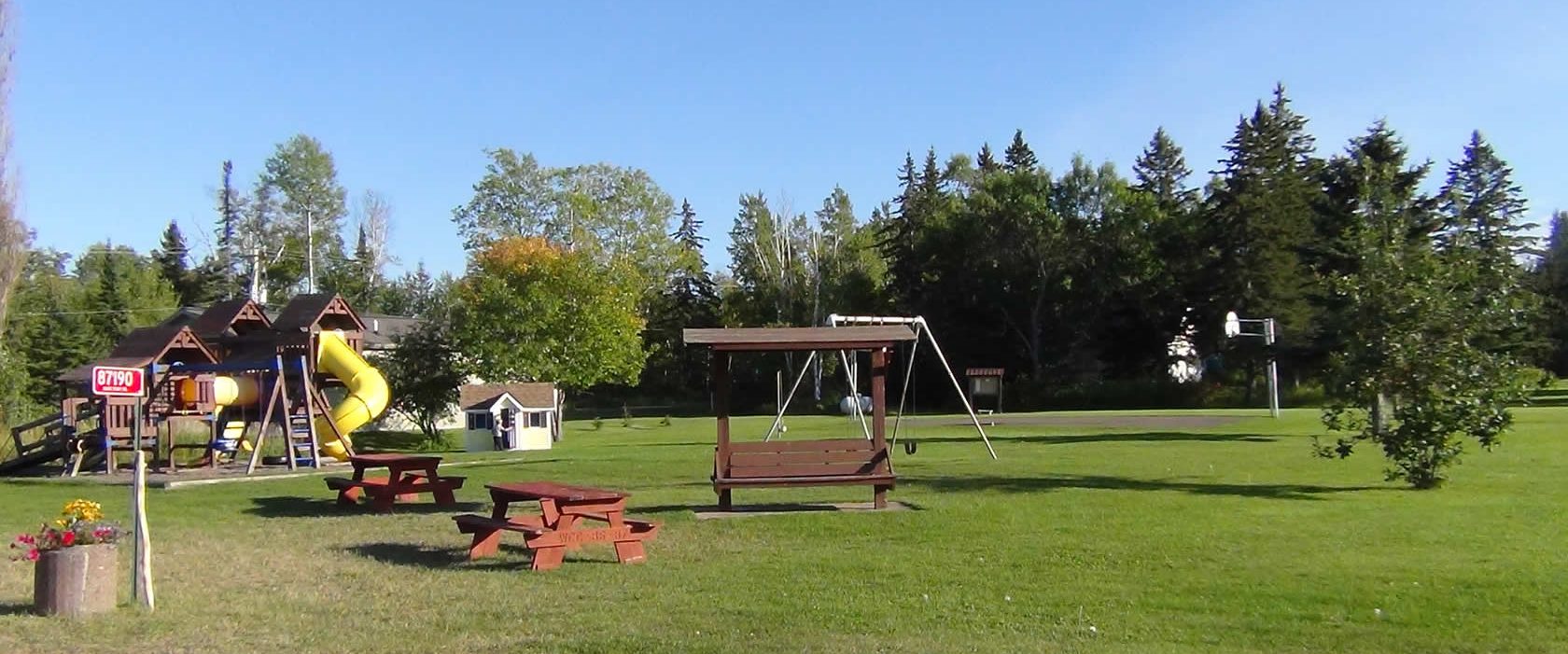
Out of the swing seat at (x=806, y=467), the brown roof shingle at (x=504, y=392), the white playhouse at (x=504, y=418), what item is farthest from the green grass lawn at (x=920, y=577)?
the brown roof shingle at (x=504, y=392)

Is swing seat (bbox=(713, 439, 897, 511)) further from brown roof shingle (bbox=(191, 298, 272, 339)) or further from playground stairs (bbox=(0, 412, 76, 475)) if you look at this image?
brown roof shingle (bbox=(191, 298, 272, 339))

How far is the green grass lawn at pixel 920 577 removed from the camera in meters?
8.09

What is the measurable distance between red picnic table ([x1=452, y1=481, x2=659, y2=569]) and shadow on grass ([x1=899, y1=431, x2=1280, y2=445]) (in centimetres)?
1982

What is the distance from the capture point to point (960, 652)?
7527 millimetres

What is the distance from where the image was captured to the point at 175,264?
8356 cm

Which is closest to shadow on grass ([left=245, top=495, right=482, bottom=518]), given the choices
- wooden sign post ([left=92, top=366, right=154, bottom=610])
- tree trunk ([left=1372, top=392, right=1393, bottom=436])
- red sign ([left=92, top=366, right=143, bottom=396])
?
wooden sign post ([left=92, top=366, right=154, bottom=610])

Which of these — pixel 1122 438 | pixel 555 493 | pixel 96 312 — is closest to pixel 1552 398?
pixel 1122 438

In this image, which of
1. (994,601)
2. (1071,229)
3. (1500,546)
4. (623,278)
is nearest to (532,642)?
(994,601)

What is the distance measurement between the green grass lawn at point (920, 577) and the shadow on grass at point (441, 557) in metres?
0.06

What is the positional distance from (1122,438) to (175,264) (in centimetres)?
7118

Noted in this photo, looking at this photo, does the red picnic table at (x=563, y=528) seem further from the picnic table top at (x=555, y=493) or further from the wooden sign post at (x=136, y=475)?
the wooden sign post at (x=136, y=475)

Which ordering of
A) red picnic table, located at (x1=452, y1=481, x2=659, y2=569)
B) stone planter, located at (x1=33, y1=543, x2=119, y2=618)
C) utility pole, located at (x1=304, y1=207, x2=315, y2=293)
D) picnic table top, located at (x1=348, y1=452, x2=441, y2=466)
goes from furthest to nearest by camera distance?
1. utility pole, located at (x1=304, y1=207, x2=315, y2=293)
2. picnic table top, located at (x1=348, y1=452, x2=441, y2=466)
3. red picnic table, located at (x1=452, y1=481, x2=659, y2=569)
4. stone planter, located at (x1=33, y1=543, x2=119, y2=618)

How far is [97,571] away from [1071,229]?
66.1 metres

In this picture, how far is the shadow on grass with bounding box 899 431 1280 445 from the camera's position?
98.3 feet
